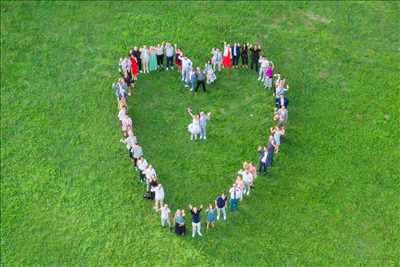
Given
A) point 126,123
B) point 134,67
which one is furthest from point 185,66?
point 126,123

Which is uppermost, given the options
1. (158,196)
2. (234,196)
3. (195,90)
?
(195,90)

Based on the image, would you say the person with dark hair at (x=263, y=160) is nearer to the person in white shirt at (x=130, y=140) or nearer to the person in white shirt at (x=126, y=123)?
the person in white shirt at (x=130, y=140)

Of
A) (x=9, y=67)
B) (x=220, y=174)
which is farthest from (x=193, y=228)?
(x=9, y=67)

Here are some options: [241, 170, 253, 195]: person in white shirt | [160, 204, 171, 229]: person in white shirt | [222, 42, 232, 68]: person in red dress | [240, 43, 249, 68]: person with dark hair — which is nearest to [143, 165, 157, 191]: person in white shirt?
[160, 204, 171, 229]: person in white shirt

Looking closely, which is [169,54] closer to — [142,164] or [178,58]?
[178,58]

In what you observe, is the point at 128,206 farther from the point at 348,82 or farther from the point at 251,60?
the point at 348,82

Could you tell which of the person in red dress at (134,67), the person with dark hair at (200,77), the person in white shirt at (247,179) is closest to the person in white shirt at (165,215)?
the person in white shirt at (247,179)
